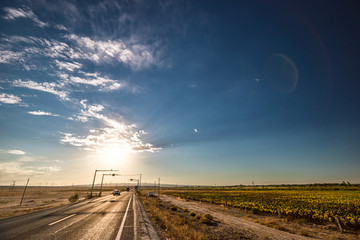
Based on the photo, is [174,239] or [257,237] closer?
[174,239]

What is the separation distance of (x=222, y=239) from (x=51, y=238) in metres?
9.98

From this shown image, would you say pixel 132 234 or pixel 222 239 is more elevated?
pixel 132 234

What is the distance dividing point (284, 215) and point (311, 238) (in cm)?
1055

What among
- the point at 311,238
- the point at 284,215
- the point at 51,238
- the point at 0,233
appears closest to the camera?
the point at 51,238

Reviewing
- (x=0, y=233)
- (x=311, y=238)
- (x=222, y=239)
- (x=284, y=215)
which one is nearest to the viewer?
(x=0, y=233)

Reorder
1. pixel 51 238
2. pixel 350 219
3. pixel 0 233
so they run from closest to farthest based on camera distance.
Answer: pixel 51 238 → pixel 0 233 → pixel 350 219

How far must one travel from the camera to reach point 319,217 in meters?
18.3

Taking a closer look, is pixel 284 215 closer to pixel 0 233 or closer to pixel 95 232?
pixel 95 232

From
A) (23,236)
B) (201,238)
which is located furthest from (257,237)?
(23,236)

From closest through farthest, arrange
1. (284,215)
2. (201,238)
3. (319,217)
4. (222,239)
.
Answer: (201,238)
(222,239)
(319,217)
(284,215)

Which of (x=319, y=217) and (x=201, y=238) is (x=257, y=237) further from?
(x=319, y=217)

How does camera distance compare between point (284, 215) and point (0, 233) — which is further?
point (284, 215)

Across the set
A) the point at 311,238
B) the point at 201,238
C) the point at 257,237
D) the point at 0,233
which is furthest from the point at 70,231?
the point at 311,238

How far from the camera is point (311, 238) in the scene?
12.8 m
